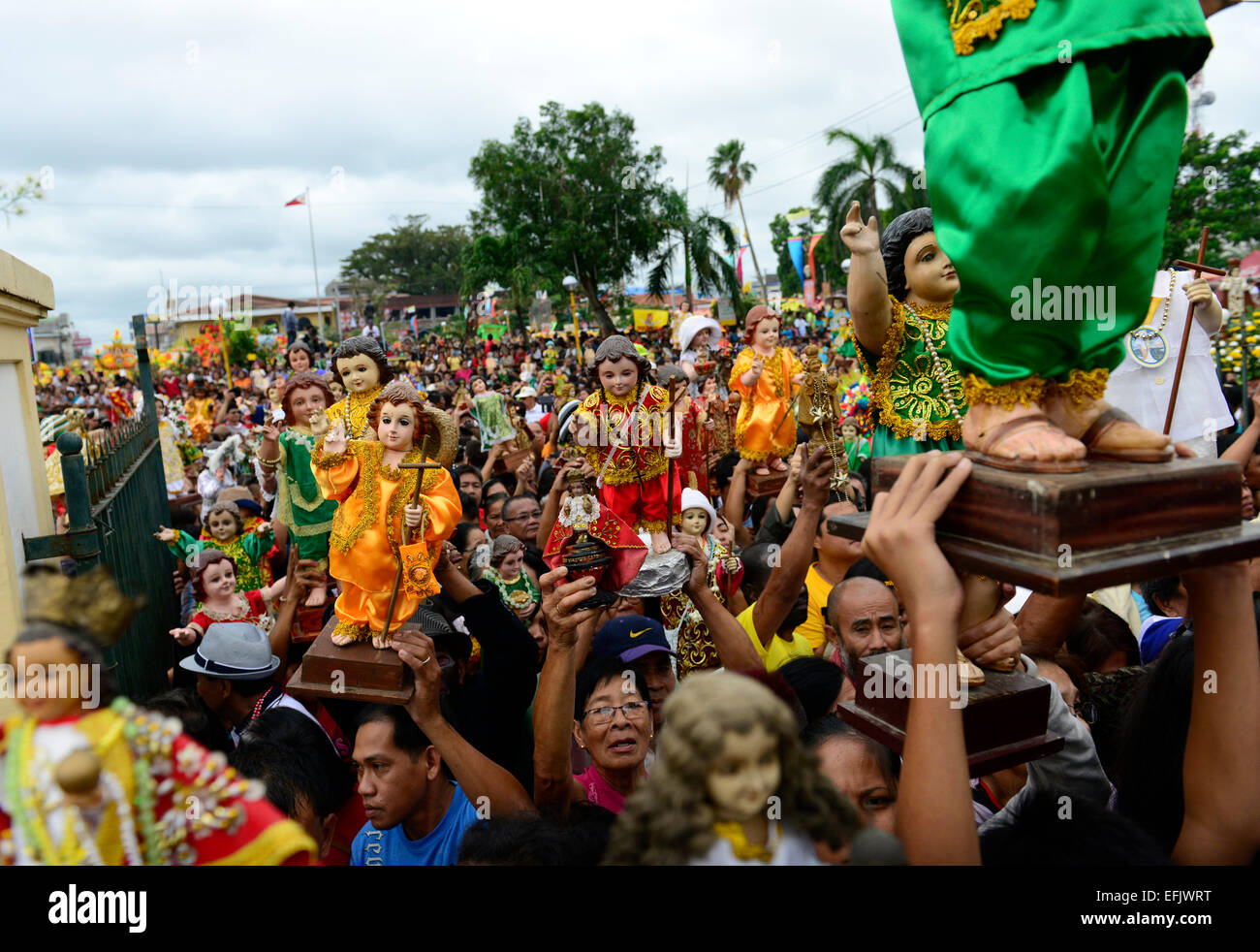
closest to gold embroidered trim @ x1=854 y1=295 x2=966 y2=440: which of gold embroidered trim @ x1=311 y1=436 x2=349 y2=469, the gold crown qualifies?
gold embroidered trim @ x1=311 y1=436 x2=349 y2=469

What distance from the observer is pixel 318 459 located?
3035 mm

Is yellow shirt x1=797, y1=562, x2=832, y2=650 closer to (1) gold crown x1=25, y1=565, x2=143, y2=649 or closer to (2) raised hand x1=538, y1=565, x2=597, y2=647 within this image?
(2) raised hand x1=538, y1=565, x2=597, y2=647

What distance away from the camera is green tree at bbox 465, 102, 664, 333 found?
26156mm

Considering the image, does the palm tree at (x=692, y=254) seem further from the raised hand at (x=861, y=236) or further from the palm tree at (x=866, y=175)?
the raised hand at (x=861, y=236)

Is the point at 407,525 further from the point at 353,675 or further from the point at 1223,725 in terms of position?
the point at 1223,725

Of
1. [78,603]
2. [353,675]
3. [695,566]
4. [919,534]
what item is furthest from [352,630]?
[919,534]

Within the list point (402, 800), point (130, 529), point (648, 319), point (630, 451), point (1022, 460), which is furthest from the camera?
point (648, 319)

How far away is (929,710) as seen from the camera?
1.27 m

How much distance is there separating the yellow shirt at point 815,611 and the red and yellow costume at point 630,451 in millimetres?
836

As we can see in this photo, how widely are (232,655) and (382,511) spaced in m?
0.80

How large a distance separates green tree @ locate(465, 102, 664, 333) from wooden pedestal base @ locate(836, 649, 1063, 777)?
25019 millimetres

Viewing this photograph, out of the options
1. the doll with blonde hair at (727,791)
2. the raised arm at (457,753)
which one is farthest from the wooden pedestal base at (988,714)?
the raised arm at (457,753)
